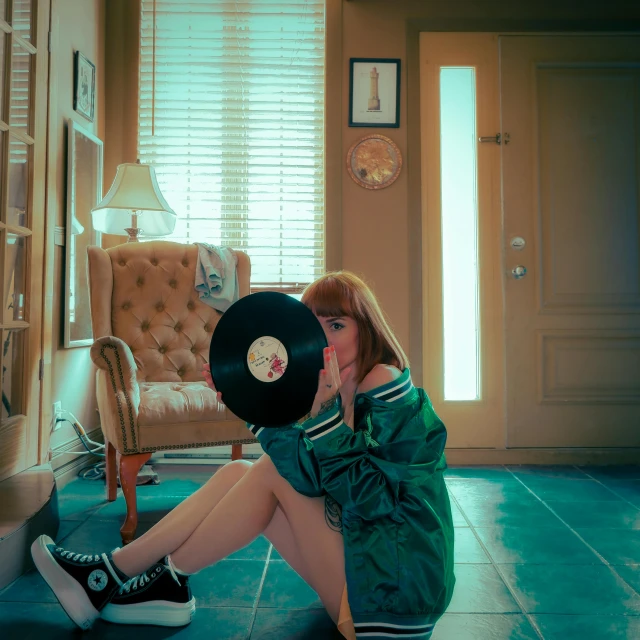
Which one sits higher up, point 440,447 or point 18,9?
point 18,9

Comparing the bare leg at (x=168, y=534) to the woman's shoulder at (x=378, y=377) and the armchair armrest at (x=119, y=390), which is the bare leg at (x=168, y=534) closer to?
the woman's shoulder at (x=378, y=377)

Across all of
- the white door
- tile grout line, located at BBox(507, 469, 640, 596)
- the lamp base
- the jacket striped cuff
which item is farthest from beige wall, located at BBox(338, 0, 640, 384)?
the jacket striped cuff

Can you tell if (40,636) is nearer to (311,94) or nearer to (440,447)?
(440,447)

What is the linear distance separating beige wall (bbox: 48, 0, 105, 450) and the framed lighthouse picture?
137cm

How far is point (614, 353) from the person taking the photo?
3004mm

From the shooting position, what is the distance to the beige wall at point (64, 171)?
7.81ft

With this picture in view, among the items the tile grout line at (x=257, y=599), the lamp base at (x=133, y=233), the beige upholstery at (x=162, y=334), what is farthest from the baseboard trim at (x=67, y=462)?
the tile grout line at (x=257, y=599)

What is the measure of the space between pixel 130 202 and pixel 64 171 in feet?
1.13

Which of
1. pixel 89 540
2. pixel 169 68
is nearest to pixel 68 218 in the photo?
pixel 169 68

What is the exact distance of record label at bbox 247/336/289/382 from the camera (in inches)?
40.2

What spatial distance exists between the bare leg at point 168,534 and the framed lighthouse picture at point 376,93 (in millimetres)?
2391

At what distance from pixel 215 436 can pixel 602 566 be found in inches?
51.5

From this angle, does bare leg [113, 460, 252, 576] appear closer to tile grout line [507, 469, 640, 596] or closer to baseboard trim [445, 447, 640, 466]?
tile grout line [507, 469, 640, 596]

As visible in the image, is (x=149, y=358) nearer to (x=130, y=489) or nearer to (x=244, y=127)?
(x=130, y=489)
